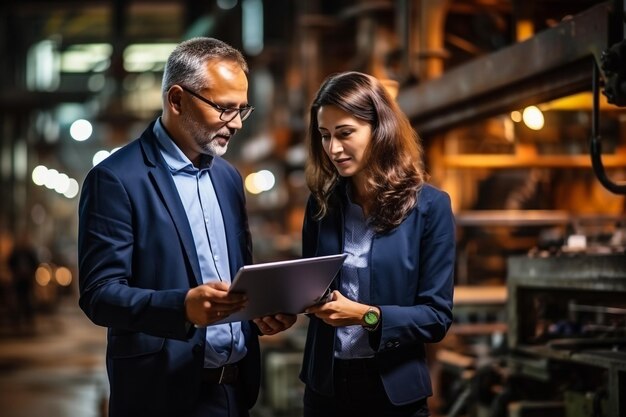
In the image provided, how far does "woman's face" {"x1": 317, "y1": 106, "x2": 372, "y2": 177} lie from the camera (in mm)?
3467

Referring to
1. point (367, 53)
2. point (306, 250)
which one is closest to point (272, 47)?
point (367, 53)

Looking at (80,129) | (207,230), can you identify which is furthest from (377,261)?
(80,129)

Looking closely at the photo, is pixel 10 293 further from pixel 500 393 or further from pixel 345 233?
pixel 345 233

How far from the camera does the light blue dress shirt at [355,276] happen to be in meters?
3.40

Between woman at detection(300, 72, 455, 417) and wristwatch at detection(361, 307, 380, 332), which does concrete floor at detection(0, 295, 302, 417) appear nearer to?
woman at detection(300, 72, 455, 417)

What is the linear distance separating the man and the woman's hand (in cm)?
22

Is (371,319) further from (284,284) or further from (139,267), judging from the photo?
(139,267)

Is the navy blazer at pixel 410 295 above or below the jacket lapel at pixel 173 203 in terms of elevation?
below

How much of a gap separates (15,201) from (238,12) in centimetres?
1218

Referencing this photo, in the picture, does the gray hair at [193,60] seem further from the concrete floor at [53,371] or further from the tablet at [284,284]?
the concrete floor at [53,371]

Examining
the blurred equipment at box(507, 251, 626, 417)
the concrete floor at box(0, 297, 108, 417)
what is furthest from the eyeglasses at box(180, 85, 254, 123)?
the concrete floor at box(0, 297, 108, 417)

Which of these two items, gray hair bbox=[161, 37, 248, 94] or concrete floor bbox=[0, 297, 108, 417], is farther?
concrete floor bbox=[0, 297, 108, 417]

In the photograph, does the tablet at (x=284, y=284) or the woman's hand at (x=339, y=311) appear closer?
the tablet at (x=284, y=284)

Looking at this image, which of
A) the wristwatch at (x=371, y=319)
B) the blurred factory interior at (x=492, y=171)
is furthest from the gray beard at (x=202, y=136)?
the blurred factory interior at (x=492, y=171)
